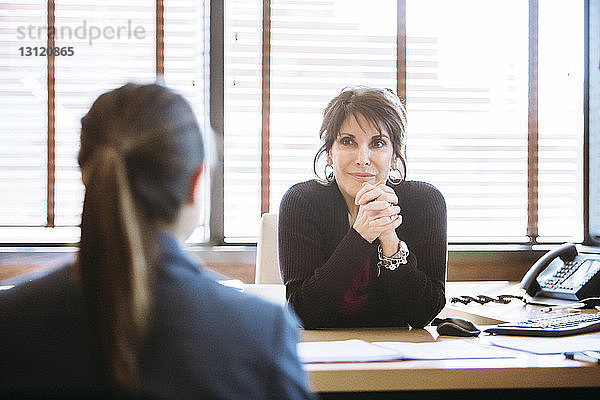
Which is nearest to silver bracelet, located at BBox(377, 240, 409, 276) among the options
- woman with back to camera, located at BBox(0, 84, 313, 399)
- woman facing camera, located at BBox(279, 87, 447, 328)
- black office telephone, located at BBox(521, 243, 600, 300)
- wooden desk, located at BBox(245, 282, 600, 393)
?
woman facing camera, located at BBox(279, 87, 447, 328)

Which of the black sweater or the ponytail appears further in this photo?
the black sweater

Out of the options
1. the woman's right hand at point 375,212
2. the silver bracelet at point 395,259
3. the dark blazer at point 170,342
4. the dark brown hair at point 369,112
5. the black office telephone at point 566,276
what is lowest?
the black office telephone at point 566,276

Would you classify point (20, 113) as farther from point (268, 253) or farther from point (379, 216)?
point (379, 216)

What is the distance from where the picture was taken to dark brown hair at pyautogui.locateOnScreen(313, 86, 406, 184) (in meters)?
2.04

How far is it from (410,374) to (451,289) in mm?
1409

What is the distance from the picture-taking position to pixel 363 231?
182 centimetres

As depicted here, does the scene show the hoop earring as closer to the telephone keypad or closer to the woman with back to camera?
the telephone keypad

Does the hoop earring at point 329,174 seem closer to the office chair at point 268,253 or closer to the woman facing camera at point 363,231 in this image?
the woman facing camera at point 363,231

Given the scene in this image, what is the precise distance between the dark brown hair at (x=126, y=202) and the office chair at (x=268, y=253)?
5.89 feet

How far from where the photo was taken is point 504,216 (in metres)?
3.68

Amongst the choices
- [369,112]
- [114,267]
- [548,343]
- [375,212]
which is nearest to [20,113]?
[369,112]

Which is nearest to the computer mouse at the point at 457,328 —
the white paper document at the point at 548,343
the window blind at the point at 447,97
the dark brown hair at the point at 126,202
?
the white paper document at the point at 548,343

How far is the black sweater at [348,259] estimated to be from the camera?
1804 millimetres

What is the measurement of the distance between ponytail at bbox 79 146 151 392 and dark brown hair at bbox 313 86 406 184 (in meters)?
1.33
